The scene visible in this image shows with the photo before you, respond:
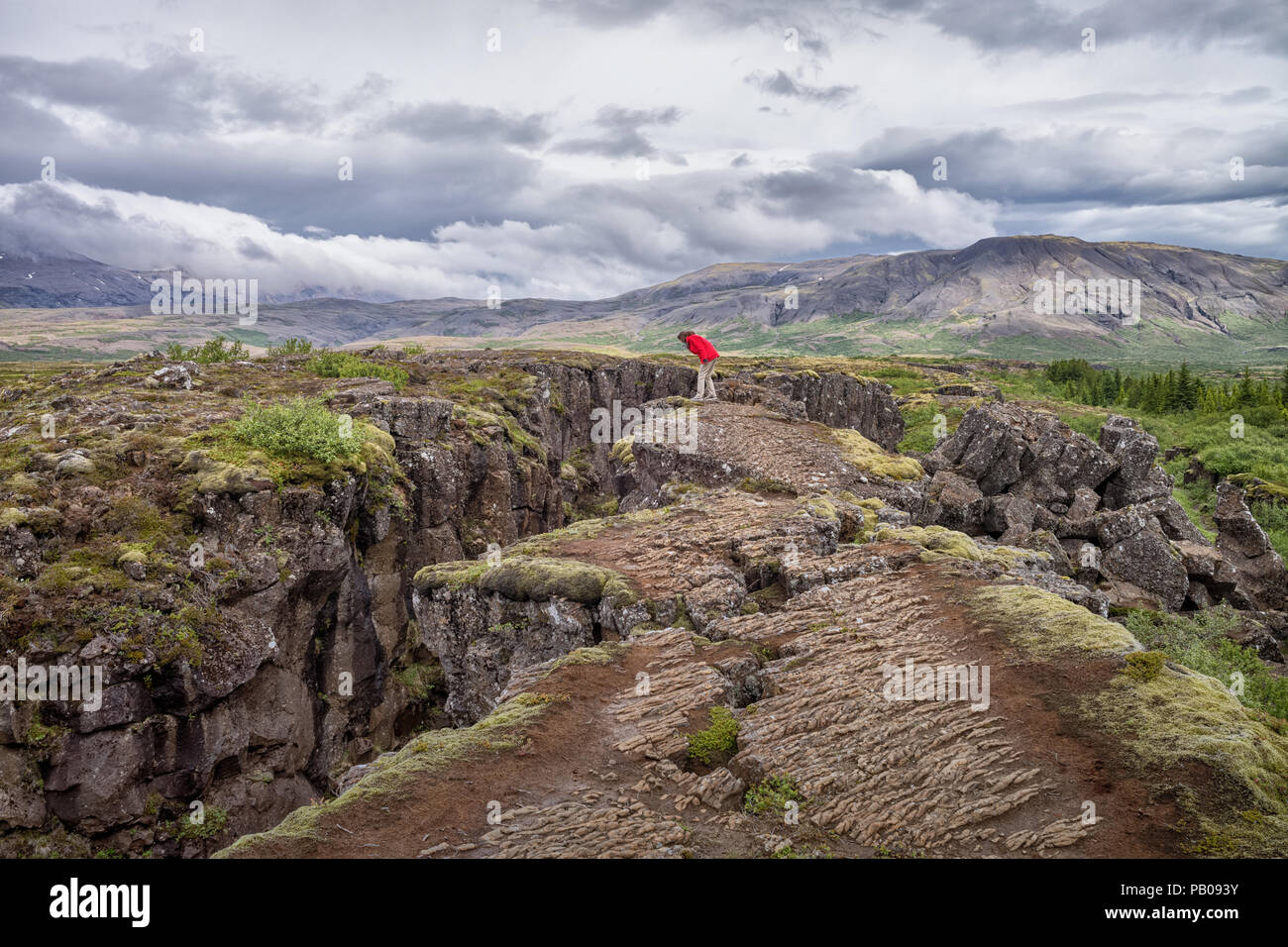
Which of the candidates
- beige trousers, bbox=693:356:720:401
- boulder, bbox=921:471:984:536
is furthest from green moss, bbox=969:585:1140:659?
beige trousers, bbox=693:356:720:401

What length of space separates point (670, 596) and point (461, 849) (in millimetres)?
9953

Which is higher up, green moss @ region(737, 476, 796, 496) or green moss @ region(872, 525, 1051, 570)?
green moss @ region(737, 476, 796, 496)

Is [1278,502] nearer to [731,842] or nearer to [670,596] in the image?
[670,596]

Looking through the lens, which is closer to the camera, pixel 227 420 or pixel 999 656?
pixel 999 656

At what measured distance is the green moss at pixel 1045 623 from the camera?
46.4ft

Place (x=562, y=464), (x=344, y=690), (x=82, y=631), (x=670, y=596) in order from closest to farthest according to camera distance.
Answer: (x=82, y=631) < (x=670, y=596) < (x=344, y=690) < (x=562, y=464)

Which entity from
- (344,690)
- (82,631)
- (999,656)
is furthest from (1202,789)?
(344,690)

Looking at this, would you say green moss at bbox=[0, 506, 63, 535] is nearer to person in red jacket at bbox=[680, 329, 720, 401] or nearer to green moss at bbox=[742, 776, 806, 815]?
green moss at bbox=[742, 776, 806, 815]

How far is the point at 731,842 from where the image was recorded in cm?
1091

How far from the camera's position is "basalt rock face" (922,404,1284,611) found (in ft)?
95.9

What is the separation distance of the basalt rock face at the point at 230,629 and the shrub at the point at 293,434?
1498mm

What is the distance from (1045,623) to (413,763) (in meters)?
13.9

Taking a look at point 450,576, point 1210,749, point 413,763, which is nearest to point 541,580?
point 450,576

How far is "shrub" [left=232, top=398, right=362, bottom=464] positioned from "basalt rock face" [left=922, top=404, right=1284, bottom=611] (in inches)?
1088
